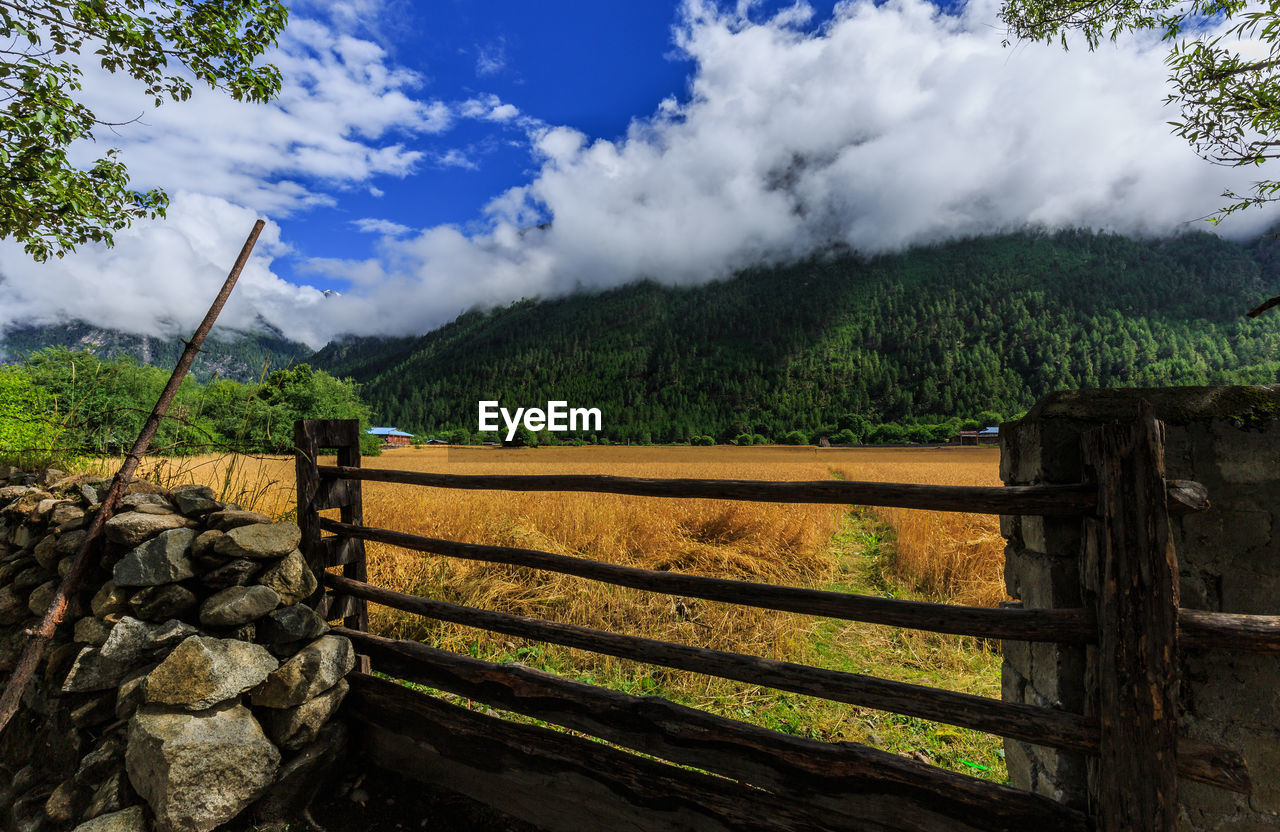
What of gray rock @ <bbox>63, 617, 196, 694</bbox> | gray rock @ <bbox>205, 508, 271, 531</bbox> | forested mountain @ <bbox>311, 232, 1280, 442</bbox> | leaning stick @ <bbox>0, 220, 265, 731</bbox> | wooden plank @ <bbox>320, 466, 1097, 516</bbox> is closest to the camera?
wooden plank @ <bbox>320, 466, 1097, 516</bbox>

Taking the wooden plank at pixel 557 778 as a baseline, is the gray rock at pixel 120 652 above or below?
above

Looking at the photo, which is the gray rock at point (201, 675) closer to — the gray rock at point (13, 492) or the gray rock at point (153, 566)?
the gray rock at point (153, 566)

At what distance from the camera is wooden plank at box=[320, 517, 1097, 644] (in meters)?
2.08

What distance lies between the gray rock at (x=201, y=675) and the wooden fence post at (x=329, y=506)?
0.79m

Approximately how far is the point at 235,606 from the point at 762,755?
2.94m

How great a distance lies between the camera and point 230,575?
10.1ft

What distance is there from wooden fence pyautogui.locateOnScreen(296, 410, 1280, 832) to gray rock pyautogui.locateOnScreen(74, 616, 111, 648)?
3.43 ft

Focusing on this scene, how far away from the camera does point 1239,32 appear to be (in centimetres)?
446

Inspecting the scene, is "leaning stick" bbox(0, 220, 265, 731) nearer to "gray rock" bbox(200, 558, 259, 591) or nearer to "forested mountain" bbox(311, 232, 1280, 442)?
"gray rock" bbox(200, 558, 259, 591)

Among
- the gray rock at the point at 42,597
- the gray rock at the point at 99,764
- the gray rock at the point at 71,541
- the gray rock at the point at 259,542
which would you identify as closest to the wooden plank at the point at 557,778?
the gray rock at the point at 259,542

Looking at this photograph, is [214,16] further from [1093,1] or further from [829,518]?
[829,518]

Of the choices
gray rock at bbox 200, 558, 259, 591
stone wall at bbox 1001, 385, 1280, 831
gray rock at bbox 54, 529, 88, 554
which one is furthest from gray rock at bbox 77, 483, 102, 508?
stone wall at bbox 1001, 385, 1280, 831

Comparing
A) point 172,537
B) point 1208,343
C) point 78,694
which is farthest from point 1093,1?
point 1208,343

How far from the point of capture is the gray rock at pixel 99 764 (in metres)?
2.71
